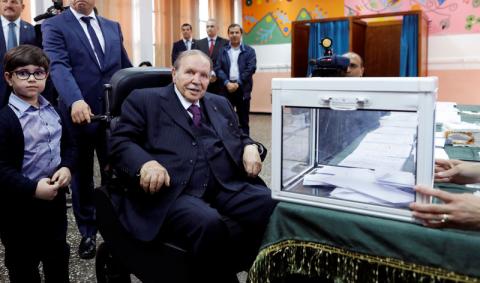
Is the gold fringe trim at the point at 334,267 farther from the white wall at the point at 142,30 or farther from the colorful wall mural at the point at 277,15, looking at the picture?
the colorful wall mural at the point at 277,15

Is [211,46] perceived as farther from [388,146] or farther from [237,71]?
[388,146]

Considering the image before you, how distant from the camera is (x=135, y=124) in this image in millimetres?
1583

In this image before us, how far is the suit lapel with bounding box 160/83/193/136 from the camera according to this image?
5.24 ft

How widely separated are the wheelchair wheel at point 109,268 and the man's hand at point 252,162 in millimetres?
599

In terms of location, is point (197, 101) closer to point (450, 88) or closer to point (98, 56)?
point (98, 56)

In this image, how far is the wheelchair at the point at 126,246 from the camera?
128 centimetres

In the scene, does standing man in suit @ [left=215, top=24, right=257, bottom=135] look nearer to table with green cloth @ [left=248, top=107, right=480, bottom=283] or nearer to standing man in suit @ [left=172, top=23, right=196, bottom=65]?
standing man in suit @ [left=172, top=23, right=196, bottom=65]

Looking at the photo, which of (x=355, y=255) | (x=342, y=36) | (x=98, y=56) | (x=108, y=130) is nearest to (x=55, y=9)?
(x=98, y=56)

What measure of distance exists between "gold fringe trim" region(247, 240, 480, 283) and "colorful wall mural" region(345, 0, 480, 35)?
7227 mm

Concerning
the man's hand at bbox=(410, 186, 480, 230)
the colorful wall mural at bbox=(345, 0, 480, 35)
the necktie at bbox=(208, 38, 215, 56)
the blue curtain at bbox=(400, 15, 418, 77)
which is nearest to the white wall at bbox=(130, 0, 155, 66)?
the necktie at bbox=(208, 38, 215, 56)

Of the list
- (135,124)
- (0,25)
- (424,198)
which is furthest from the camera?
(0,25)

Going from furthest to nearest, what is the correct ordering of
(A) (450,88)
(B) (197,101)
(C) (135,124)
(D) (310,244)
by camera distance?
1. (A) (450,88)
2. (B) (197,101)
3. (C) (135,124)
4. (D) (310,244)

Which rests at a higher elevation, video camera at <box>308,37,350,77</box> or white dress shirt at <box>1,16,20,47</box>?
white dress shirt at <box>1,16,20,47</box>

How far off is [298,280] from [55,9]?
2710 millimetres
